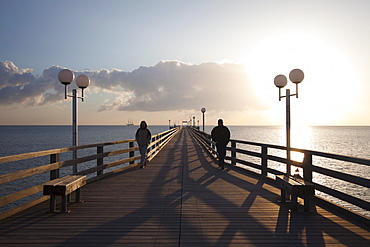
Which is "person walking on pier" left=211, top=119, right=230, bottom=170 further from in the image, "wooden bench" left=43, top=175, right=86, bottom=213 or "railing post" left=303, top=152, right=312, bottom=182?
"wooden bench" left=43, top=175, right=86, bottom=213

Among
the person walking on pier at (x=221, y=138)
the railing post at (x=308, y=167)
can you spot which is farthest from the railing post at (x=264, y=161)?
the railing post at (x=308, y=167)

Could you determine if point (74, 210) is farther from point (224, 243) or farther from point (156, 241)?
point (224, 243)

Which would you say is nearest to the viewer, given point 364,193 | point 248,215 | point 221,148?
point 248,215

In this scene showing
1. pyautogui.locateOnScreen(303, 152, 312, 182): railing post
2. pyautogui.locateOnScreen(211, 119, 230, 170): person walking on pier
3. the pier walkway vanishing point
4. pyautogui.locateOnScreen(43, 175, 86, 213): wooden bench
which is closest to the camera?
the pier walkway vanishing point

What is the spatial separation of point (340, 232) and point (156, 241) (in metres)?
2.79

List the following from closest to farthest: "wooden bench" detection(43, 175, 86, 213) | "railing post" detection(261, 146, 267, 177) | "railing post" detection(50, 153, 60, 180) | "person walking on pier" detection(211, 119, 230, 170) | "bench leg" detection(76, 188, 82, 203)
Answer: "wooden bench" detection(43, 175, 86, 213) < "bench leg" detection(76, 188, 82, 203) < "railing post" detection(50, 153, 60, 180) < "railing post" detection(261, 146, 267, 177) < "person walking on pier" detection(211, 119, 230, 170)

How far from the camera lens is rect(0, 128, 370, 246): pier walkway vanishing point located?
437cm

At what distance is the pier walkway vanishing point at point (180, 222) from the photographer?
4.37 meters

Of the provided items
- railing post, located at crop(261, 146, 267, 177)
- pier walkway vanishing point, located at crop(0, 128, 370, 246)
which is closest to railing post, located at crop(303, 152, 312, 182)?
pier walkway vanishing point, located at crop(0, 128, 370, 246)

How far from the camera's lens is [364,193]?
68.6ft

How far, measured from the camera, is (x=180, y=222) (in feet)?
17.0

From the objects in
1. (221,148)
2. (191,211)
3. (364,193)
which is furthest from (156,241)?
(364,193)

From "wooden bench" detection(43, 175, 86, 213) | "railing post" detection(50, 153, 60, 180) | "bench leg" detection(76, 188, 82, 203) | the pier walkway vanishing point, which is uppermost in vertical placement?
"railing post" detection(50, 153, 60, 180)

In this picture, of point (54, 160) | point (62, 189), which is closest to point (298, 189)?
point (62, 189)
